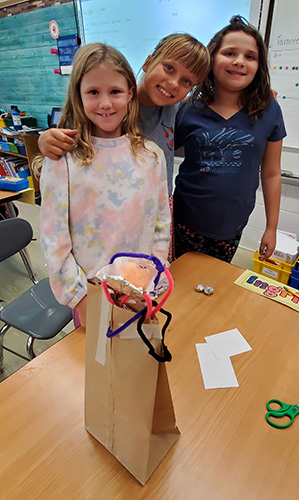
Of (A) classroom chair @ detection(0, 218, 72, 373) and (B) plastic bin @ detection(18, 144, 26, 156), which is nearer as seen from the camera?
(A) classroom chair @ detection(0, 218, 72, 373)

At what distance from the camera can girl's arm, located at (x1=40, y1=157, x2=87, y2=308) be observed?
27.7 inches

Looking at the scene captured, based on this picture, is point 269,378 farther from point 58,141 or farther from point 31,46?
point 31,46

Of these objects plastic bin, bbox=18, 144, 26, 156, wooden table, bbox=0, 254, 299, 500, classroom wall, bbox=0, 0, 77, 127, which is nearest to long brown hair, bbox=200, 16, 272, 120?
wooden table, bbox=0, 254, 299, 500

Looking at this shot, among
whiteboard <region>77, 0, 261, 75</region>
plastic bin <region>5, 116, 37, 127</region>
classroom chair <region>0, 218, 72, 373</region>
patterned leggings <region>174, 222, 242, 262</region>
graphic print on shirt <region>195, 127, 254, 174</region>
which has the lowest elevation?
classroom chair <region>0, 218, 72, 373</region>

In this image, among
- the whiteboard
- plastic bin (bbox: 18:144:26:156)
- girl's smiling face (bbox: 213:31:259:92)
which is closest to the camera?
girl's smiling face (bbox: 213:31:259:92)

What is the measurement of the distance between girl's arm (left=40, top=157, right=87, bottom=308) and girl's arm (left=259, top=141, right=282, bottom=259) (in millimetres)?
811

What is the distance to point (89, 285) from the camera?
485 mm

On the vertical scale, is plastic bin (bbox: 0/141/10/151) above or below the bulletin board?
below

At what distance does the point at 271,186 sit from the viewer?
4.01 feet

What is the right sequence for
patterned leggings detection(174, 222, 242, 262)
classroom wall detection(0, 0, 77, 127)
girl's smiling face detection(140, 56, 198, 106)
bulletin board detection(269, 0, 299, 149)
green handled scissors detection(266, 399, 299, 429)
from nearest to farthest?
green handled scissors detection(266, 399, 299, 429) < girl's smiling face detection(140, 56, 198, 106) < patterned leggings detection(174, 222, 242, 262) < bulletin board detection(269, 0, 299, 149) < classroom wall detection(0, 0, 77, 127)

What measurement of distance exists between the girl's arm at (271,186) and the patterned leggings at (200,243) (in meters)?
0.14

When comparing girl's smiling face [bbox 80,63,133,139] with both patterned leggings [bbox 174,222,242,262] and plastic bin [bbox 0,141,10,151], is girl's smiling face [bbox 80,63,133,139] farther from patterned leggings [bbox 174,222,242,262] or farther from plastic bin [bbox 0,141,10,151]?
plastic bin [bbox 0,141,10,151]

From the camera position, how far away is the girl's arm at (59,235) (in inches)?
27.7

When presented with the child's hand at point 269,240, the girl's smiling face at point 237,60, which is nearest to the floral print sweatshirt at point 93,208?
the girl's smiling face at point 237,60
